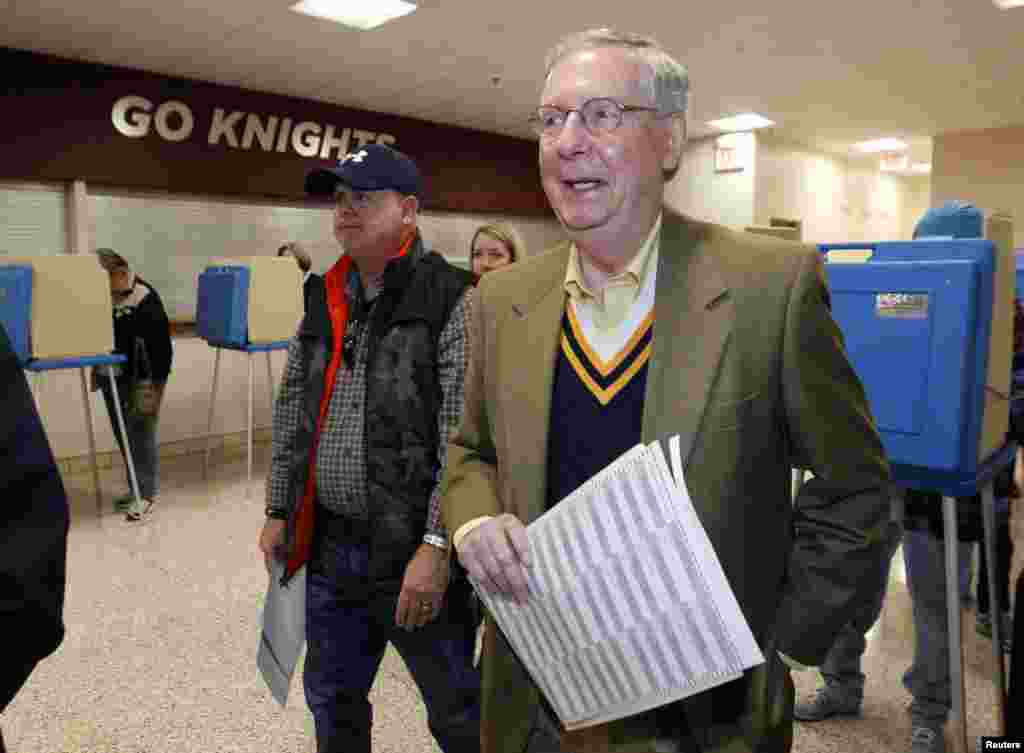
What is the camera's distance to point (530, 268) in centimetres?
119

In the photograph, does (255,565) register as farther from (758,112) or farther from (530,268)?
(758,112)

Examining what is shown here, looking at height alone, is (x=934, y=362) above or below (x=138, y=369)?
above

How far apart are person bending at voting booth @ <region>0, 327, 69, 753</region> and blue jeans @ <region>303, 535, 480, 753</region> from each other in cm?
97

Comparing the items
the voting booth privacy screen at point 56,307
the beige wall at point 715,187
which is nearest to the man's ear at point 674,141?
the voting booth privacy screen at point 56,307

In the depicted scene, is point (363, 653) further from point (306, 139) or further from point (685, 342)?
point (306, 139)

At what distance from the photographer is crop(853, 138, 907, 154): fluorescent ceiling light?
1055cm

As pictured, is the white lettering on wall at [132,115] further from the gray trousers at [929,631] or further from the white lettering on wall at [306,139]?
the gray trousers at [929,631]

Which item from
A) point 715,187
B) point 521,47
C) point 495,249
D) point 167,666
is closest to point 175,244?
point 521,47

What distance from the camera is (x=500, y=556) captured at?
0.98 meters

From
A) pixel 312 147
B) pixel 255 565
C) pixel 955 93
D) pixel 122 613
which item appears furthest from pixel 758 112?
pixel 122 613

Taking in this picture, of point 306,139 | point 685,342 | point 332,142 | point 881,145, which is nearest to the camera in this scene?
point 685,342

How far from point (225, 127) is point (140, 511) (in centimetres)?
361

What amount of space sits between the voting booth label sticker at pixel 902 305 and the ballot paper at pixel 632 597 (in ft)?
3.92

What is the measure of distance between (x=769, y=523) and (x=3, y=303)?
4397 millimetres
